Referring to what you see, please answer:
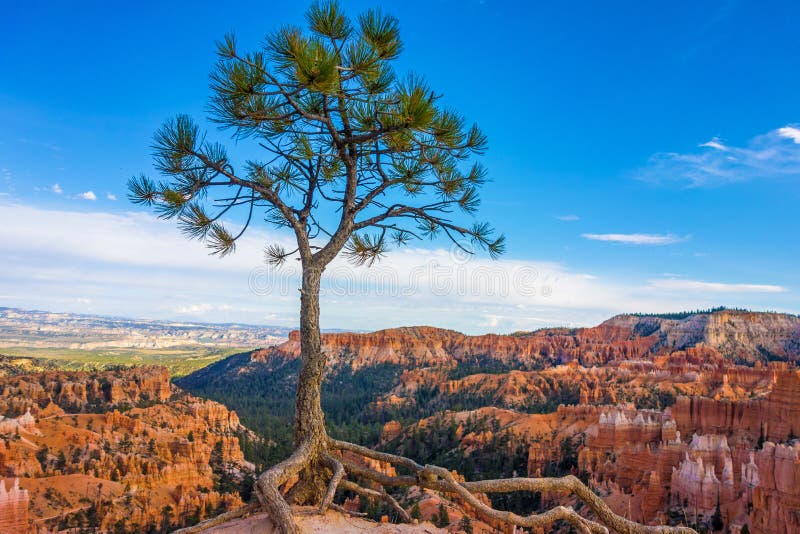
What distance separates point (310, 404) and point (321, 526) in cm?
120

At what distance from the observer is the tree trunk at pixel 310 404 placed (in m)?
5.60

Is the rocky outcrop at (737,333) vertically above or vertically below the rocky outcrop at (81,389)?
above

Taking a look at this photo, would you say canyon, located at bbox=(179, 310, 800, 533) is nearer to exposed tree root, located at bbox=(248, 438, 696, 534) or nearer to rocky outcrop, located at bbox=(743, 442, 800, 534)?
rocky outcrop, located at bbox=(743, 442, 800, 534)

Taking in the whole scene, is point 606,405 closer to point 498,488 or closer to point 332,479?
point 498,488

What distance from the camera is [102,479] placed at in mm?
35781

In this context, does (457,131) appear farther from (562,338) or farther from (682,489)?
(562,338)

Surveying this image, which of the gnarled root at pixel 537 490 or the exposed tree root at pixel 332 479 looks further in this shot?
the gnarled root at pixel 537 490

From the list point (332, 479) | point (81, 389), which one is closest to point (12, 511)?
point (332, 479)

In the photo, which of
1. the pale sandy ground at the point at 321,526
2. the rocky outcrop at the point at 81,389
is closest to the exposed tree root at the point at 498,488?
the pale sandy ground at the point at 321,526

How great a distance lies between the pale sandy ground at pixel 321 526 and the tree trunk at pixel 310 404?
0.40 metres

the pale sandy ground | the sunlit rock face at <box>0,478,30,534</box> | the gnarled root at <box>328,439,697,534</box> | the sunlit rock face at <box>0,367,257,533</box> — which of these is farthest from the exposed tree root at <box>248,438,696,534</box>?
the sunlit rock face at <box>0,367,257,533</box>

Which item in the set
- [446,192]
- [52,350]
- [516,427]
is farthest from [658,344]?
[52,350]

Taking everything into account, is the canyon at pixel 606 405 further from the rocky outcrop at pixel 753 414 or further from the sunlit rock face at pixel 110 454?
the sunlit rock face at pixel 110 454

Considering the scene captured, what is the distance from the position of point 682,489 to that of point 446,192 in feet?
105
